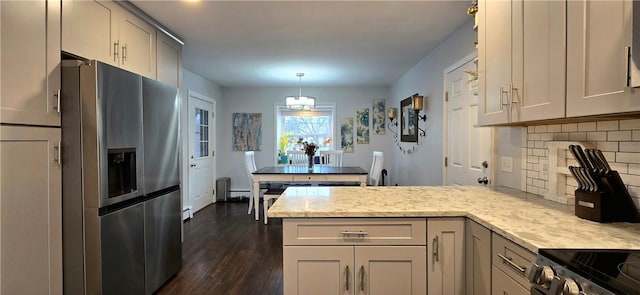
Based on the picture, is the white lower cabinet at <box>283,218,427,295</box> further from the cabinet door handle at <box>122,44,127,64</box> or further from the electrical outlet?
the cabinet door handle at <box>122,44,127,64</box>

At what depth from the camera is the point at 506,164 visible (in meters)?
2.27

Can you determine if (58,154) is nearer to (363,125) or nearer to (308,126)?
(308,126)

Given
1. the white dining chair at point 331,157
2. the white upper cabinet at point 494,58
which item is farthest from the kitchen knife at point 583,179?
the white dining chair at point 331,157

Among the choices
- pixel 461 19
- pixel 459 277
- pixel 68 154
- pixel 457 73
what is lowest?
pixel 459 277

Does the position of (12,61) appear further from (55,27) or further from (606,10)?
(606,10)

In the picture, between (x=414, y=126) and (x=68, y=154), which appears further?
(x=414, y=126)

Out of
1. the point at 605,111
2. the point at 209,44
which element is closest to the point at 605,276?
the point at 605,111

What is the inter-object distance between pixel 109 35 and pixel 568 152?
3004 mm

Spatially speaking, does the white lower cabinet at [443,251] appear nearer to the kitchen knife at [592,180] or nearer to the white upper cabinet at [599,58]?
the kitchen knife at [592,180]

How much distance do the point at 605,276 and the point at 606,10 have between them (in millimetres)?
880

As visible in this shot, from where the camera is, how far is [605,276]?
83 centimetres

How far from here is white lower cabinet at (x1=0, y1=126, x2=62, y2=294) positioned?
158 cm

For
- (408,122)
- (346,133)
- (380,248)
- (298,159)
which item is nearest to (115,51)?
(380,248)

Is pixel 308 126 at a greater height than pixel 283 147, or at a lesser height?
greater
